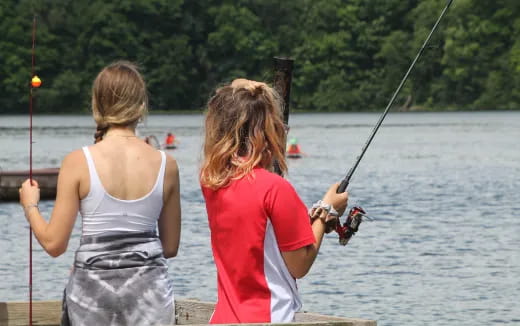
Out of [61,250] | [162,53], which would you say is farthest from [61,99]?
[61,250]

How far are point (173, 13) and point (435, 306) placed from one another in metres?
106

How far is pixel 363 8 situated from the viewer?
120 metres

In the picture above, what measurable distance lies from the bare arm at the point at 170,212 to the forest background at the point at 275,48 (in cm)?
10060

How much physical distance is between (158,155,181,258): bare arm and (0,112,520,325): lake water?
0.29 meters

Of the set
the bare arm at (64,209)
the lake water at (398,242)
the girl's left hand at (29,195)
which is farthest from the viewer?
the lake water at (398,242)

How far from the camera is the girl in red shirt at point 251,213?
14.7 ft

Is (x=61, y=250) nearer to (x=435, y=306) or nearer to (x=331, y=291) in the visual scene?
(x=435, y=306)

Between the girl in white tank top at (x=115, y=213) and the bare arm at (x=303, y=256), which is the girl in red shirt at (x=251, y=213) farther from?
the girl in white tank top at (x=115, y=213)

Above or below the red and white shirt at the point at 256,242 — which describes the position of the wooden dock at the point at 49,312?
below

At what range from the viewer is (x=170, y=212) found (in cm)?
480

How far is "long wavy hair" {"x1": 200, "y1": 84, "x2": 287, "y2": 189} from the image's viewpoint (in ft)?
14.9

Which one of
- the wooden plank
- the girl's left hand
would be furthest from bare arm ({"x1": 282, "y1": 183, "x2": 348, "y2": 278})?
the wooden plank

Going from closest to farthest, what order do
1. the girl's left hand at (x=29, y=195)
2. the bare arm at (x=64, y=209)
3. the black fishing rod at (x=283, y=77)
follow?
the bare arm at (x=64, y=209), the girl's left hand at (x=29, y=195), the black fishing rod at (x=283, y=77)

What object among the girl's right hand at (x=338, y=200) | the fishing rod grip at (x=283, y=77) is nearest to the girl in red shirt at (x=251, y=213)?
the girl's right hand at (x=338, y=200)
